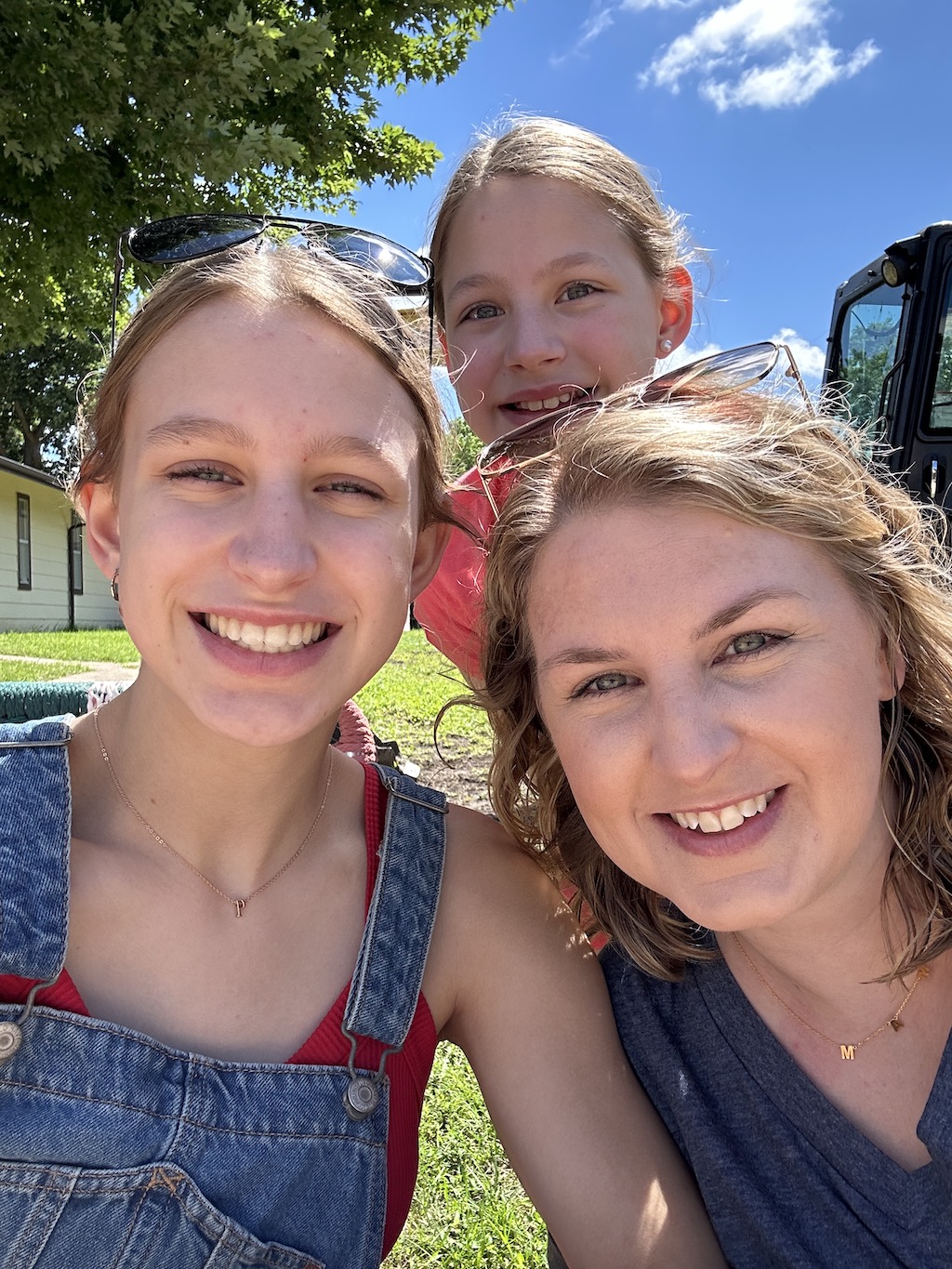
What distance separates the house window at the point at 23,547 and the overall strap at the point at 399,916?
19.1 metres

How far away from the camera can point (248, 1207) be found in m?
1.49

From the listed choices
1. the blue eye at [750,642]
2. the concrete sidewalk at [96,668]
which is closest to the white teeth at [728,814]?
the blue eye at [750,642]

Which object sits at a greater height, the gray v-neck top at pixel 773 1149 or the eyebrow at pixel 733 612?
the eyebrow at pixel 733 612

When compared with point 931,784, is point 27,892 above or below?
below

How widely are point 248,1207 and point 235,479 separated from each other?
3.68ft

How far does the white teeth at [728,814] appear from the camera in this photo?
1547 mm

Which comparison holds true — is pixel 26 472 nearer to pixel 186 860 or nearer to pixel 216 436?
pixel 186 860

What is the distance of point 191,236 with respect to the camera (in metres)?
1.85

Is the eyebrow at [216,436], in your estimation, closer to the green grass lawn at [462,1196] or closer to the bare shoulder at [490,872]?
the bare shoulder at [490,872]

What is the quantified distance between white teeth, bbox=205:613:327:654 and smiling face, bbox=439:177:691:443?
119 cm

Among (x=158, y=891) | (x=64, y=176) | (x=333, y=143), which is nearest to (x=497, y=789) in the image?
(x=158, y=891)

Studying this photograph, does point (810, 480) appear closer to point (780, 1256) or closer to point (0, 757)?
point (780, 1256)

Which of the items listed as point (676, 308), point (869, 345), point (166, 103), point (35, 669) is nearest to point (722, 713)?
point (676, 308)

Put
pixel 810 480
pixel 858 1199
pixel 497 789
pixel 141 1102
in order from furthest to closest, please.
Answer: pixel 497 789, pixel 810 480, pixel 858 1199, pixel 141 1102
